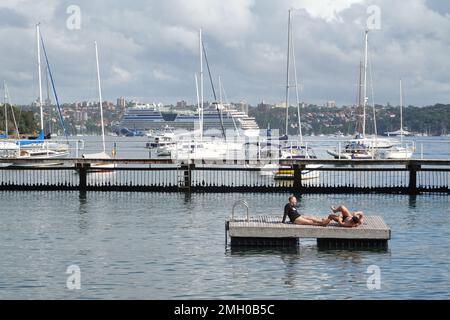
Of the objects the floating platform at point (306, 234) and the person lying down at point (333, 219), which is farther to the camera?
the person lying down at point (333, 219)

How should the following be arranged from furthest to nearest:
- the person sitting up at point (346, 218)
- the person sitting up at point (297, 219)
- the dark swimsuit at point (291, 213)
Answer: the dark swimsuit at point (291, 213), the person sitting up at point (297, 219), the person sitting up at point (346, 218)

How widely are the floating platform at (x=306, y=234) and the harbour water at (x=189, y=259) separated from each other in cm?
47

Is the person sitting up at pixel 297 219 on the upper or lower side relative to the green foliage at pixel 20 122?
lower

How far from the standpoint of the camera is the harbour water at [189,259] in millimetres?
23688

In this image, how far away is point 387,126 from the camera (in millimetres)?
195625

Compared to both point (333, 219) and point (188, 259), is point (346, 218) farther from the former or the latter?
point (188, 259)

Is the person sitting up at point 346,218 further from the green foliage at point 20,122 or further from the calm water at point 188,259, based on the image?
the green foliage at point 20,122

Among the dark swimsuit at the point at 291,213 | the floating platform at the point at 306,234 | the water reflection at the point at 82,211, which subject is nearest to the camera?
the floating platform at the point at 306,234

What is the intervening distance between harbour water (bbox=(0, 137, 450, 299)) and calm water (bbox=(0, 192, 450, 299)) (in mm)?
29

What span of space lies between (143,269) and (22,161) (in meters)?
28.7

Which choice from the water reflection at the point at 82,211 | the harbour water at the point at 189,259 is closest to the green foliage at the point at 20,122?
the water reflection at the point at 82,211

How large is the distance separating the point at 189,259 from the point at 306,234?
156 inches

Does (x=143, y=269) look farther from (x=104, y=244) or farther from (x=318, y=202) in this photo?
(x=318, y=202)
